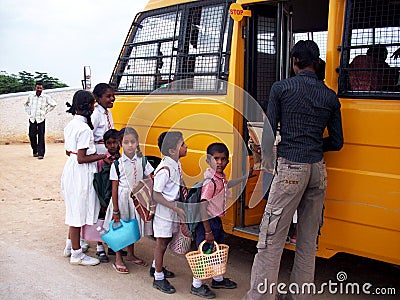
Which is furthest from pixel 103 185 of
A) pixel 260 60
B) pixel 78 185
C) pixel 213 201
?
pixel 260 60

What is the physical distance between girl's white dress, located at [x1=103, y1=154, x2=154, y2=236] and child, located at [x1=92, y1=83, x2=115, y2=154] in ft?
1.67

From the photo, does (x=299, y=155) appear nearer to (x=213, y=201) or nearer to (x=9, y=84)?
(x=213, y=201)

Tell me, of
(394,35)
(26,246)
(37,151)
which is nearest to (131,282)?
(26,246)

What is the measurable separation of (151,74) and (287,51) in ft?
4.95

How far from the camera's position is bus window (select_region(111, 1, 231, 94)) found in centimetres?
463

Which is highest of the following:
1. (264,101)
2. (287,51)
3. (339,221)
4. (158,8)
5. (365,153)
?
(158,8)

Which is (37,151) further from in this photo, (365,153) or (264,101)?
(365,153)

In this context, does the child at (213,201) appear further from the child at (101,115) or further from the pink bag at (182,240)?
the child at (101,115)

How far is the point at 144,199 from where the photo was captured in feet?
14.5

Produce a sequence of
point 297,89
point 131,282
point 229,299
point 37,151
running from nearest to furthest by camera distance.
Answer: point 297,89
point 229,299
point 131,282
point 37,151

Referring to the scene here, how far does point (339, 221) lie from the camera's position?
3.74 m

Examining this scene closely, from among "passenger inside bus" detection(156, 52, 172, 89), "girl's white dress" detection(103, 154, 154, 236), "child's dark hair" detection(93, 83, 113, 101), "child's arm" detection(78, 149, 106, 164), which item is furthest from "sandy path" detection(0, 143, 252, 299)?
"passenger inside bus" detection(156, 52, 172, 89)

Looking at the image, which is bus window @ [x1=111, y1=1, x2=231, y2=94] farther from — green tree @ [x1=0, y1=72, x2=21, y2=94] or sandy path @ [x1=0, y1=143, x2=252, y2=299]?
green tree @ [x1=0, y1=72, x2=21, y2=94]

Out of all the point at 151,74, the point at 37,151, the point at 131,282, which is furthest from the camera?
the point at 37,151
